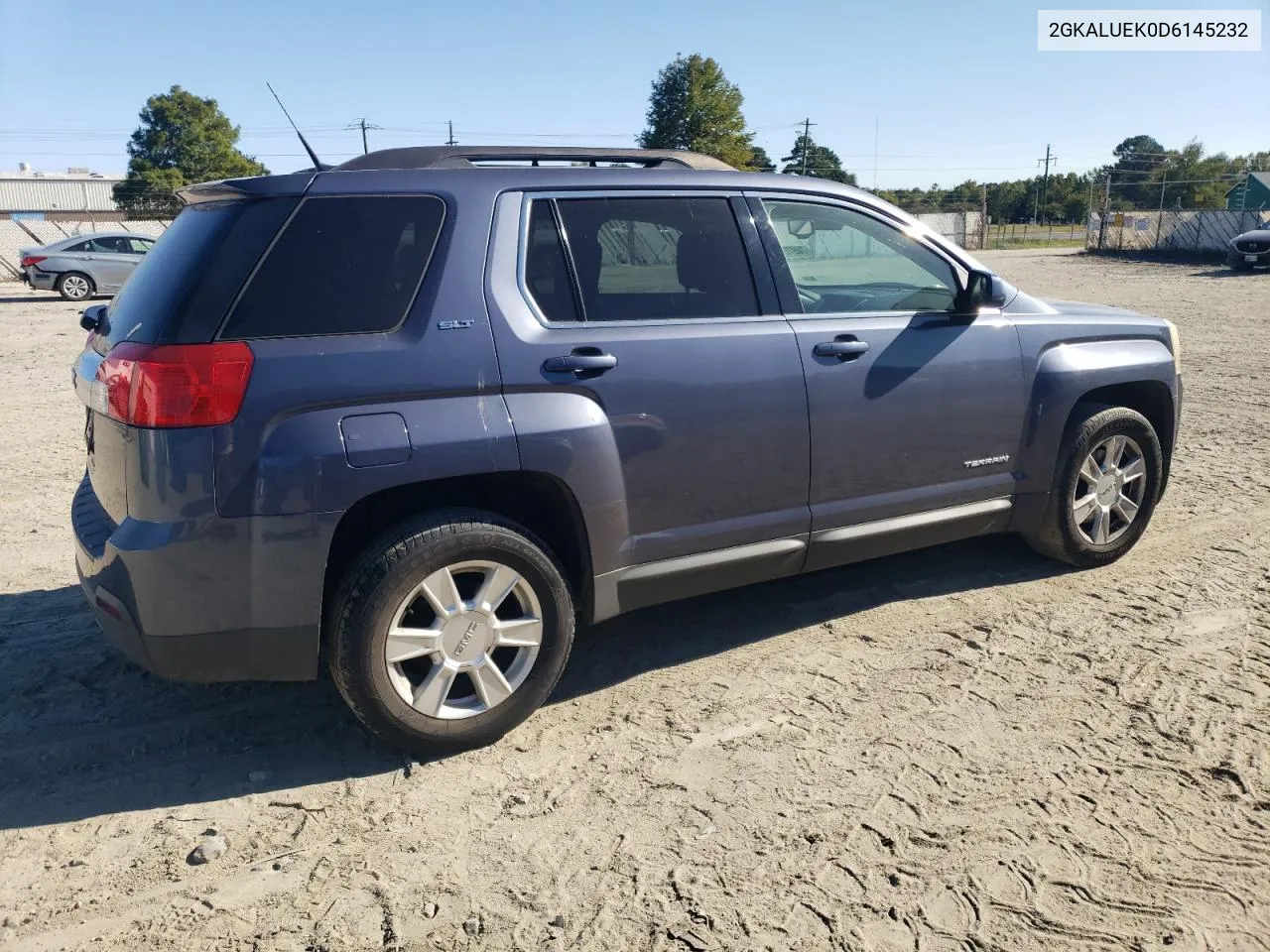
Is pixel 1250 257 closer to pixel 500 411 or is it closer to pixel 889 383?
pixel 889 383

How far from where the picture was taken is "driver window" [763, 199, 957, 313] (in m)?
4.08

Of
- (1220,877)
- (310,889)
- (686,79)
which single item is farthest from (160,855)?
(686,79)

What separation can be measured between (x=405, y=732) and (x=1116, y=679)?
8.71ft

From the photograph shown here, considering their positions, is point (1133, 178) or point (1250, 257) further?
point (1133, 178)

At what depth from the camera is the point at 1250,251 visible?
2698 cm

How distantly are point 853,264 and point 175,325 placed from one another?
2693 mm

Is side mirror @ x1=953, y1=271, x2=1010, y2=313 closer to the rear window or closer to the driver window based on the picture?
the driver window

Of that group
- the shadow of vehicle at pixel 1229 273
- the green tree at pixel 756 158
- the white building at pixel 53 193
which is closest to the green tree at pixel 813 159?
the green tree at pixel 756 158

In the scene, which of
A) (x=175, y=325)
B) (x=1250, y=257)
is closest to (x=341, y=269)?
(x=175, y=325)

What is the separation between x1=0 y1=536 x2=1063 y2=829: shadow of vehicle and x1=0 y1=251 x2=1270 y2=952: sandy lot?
0.01 metres

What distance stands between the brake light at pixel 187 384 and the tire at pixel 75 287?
23162 millimetres

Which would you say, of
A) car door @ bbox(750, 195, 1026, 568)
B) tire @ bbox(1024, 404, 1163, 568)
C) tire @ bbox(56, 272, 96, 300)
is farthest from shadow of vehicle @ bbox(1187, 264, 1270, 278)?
tire @ bbox(56, 272, 96, 300)

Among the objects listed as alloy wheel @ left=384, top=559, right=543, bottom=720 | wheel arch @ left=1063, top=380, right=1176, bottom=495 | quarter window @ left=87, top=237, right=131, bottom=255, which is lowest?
alloy wheel @ left=384, top=559, right=543, bottom=720

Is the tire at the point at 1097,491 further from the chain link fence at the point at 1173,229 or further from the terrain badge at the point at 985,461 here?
the chain link fence at the point at 1173,229
